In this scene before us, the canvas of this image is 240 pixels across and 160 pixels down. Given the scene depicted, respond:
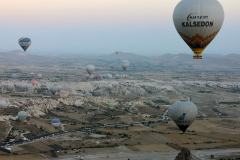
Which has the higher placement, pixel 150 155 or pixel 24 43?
pixel 24 43

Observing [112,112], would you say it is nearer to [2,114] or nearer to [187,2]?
[2,114]

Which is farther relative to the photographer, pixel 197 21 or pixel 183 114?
pixel 183 114

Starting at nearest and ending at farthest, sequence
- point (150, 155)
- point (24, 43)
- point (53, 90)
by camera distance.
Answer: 1. point (150, 155)
2. point (24, 43)
3. point (53, 90)

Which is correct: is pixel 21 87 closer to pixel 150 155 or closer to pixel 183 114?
pixel 150 155

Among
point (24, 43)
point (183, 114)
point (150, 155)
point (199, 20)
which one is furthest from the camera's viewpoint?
point (24, 43)

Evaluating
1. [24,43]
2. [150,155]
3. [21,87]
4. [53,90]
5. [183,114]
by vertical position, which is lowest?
[150,155]

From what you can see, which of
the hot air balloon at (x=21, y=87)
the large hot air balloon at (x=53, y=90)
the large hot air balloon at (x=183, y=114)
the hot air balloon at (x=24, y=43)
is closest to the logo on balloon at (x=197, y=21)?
the large hot air balloon at (x=183, y=114)

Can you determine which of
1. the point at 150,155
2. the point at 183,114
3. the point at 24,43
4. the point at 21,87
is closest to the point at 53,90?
the point at 24,43

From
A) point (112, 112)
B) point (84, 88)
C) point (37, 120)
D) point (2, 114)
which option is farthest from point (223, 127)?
point (84, 88)

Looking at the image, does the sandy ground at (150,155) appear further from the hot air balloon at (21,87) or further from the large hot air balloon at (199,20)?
the hot air balloon at (21,87)
